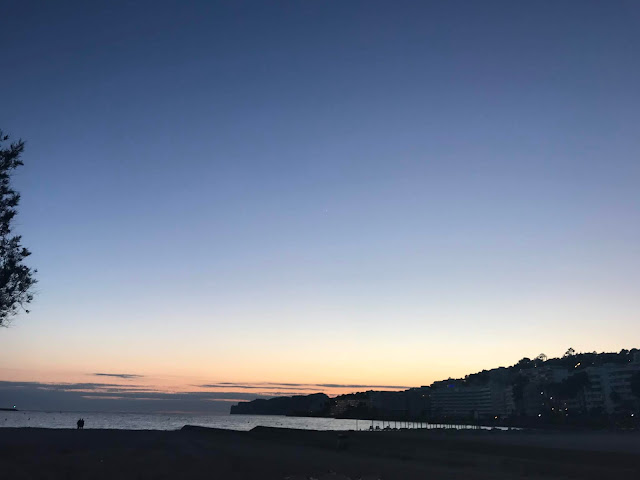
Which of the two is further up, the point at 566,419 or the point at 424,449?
the point at 424,449

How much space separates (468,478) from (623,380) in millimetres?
213534

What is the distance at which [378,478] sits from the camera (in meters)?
20.1

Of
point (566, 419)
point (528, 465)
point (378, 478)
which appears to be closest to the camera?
point (378, 478)

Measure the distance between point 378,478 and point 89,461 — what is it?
38.4 ft

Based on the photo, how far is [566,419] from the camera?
6230 inches

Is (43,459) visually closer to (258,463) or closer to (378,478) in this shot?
(258,463)

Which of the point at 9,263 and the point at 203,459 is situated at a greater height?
the point at 9,263

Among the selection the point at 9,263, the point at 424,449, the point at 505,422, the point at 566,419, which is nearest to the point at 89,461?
the point at 9,263

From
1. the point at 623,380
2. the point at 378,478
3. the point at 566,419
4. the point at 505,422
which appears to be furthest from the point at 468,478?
the point at 623,380

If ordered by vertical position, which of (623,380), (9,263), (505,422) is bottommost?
(505,422)

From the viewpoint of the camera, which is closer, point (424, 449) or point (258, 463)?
point (258, 463)

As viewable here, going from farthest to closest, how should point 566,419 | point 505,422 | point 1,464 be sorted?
1. point 505,422
2. point 566,419
3. point 1,464

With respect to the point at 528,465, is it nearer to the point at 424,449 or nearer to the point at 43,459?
the point at 424,449

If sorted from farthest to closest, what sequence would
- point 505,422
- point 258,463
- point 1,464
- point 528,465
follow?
1. point 505,422
2. point 528,465
3. point 258,463
4. point 1,464
